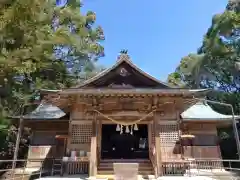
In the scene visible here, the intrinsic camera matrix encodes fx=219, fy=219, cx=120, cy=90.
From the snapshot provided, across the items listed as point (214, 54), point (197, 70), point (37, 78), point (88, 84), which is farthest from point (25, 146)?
point (214, 54)

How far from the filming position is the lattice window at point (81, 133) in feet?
34.6

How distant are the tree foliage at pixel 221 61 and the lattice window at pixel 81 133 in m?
14.3

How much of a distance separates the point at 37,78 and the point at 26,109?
2980 millimetres

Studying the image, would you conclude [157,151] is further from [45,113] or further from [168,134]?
[45,113]

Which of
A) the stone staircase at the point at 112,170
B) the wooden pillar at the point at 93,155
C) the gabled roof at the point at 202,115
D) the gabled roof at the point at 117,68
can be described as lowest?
the stone staircase at the point at 112,170

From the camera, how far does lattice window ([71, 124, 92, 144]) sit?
10.5 metres

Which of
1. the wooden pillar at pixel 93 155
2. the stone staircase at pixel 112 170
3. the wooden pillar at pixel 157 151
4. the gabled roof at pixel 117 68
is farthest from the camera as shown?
the gabled roof at pixel 117 68

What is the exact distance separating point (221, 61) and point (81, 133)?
17.8m

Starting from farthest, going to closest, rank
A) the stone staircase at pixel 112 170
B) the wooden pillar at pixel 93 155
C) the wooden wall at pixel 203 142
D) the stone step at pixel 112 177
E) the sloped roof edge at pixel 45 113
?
the sloped roof edge at pixel 45 113 < the wooden wall at pixel 203 142 < the stone staircase at pixel 112 170 < the wooden pillar at pixel 93 155 < the stone step at pixel 112 177

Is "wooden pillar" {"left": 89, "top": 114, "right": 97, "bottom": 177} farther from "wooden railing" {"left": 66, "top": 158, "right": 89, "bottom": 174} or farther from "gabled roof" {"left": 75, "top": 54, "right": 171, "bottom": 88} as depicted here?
"gabled roof" {"left": 75, "top": 54, "right": 171, "bottom": 88}

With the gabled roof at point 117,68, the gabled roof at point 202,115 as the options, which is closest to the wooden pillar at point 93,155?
the gabled roof at point 117,68

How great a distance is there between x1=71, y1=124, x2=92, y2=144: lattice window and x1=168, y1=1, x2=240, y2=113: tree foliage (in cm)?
1427

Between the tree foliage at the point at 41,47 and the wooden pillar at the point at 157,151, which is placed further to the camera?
the wooden pillar at the point at 157,151

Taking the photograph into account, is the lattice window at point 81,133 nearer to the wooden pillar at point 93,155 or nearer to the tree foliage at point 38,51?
the wooden pillar at point 93,155
